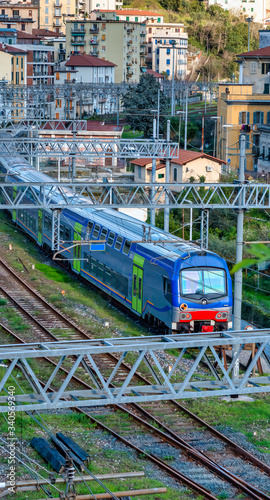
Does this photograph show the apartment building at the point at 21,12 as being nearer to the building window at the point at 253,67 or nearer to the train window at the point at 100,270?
the building window at the point at 253,67

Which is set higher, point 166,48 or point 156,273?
point 166,48

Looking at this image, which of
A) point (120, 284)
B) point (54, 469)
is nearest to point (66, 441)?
point (54, 469)

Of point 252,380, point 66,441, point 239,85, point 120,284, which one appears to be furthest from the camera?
point 239,85

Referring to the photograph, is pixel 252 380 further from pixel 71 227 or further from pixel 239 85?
pixel 239 85

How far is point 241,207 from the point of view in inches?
658

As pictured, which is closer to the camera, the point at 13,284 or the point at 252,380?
the point at 252,380

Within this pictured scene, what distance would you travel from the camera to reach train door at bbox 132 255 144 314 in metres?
19.9

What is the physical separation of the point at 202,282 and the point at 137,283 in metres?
2.24

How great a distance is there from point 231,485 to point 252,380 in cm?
157

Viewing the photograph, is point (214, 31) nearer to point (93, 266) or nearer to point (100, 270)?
point (93, 266)

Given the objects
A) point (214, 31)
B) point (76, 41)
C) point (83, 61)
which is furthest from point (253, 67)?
point (214, 31)

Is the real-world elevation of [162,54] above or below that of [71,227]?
above

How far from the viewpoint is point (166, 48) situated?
9231cm

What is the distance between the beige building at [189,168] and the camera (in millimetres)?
38688
